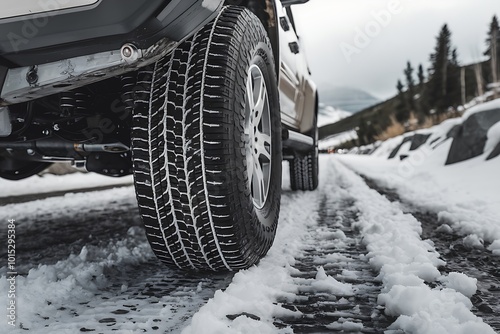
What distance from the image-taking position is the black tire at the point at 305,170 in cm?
414

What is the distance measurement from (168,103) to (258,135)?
0.52 meters

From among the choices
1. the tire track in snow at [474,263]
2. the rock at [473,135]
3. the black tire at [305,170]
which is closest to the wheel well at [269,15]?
the tire track in snow at [474,263]

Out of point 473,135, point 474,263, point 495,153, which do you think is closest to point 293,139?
point 474,263

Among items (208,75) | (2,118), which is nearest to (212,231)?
(208,75)

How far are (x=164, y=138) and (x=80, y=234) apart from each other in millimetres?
1382

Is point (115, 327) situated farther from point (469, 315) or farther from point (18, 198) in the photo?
point (18, 198)

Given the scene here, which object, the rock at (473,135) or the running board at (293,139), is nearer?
the running board at (293,139)

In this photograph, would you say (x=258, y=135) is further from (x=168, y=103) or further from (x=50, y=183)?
(x=50, y=183)

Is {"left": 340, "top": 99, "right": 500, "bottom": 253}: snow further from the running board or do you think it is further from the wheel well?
the wheel well

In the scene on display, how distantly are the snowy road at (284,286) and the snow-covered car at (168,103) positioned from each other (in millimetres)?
156

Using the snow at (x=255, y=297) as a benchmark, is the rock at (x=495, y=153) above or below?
above

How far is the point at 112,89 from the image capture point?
1.57 meters
